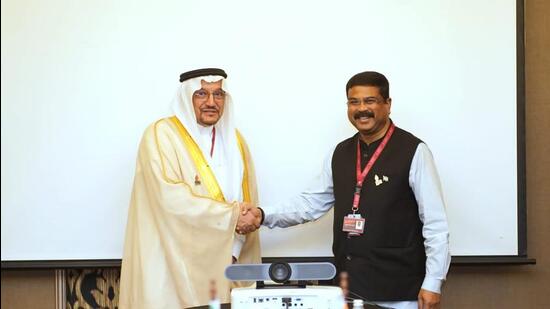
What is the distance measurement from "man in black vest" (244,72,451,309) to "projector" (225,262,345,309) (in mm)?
1156

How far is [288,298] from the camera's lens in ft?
7.26


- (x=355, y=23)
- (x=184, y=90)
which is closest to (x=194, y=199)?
(x=184, y=90)

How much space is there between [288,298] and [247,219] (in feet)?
4.78

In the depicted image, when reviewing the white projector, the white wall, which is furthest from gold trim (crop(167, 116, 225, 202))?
the white projector

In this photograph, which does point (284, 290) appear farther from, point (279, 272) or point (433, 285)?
point (433, 285)

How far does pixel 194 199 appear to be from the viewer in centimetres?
359

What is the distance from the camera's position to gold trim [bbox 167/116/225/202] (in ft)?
12.2

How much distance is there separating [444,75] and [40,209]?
2.38 m

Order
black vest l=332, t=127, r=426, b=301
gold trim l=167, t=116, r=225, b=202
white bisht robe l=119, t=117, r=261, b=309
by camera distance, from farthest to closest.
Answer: gold trim l=167, t=116, r=225, b=202
white bisht robe l=119, t=117, r=261, b=309
black vest l=332, t=127, r=426, b=301

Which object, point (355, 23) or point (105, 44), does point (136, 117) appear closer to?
point (105, 44)

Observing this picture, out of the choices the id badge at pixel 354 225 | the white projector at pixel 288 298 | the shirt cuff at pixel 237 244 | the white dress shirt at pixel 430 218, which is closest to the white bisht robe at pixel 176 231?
the shirt cuff at pixel 237 244

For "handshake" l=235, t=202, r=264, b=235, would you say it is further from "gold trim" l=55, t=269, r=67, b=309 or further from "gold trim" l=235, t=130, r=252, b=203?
"gold trim" l=55, t=269, r=67, b=309

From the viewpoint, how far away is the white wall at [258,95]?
4.25 m

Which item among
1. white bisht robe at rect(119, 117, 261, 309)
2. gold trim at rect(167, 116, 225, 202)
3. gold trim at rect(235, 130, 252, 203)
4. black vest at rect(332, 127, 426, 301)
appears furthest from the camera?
gold trim at rect(235, 130, 252, 203)
